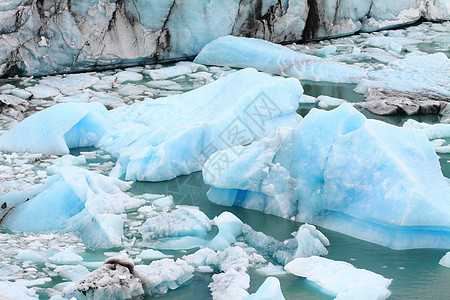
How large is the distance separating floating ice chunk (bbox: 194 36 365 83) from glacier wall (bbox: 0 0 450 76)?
0.34 metres

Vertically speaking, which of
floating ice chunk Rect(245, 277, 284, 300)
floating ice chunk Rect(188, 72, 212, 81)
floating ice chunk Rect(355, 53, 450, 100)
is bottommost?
floating ice chunk Rect(355, 53, 450, 100)

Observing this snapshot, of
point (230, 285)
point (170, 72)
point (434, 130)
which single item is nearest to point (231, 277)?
point (230, 285)

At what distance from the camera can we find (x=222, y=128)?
4207 millimetres

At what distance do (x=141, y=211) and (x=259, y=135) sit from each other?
1277mm

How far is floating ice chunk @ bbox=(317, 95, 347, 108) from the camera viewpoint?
5.68m

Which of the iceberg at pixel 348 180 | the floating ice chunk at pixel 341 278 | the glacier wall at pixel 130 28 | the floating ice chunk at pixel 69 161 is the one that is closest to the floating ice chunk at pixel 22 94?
the glacier wall at pixel 130 28

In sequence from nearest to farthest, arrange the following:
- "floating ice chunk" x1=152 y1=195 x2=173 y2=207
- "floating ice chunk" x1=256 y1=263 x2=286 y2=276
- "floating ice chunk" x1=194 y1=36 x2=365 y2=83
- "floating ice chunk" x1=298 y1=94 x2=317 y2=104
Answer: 1. "floating ice chunk" x1=256 y1=263 x2=286 y2=276
2. "floating ice chunk" x1=152 y1=195 x2=173 y2=207
3. "floating ice chunk" x1=298 y1=94 x2=317 y2=104
4. "floating ice chunk" x1=194 y1=36 x2=365 y2=83

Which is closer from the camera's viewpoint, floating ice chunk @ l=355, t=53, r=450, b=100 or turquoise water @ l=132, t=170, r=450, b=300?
turquoise water @ l=132, t=170, r=450, b=300

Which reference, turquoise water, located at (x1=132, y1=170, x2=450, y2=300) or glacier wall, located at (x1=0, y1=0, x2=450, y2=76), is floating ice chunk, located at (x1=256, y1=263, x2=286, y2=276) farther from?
glacier wall, located at (x1=0, y1=0, x2=450, y2=76)

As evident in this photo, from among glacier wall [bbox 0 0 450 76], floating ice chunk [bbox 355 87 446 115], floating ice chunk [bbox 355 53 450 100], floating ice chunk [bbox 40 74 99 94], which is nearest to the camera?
floating ice chunk [bbox 355 87 446 115]

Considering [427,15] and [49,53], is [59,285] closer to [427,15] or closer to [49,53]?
[49,53]

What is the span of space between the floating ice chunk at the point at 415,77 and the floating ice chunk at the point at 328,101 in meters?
0.54

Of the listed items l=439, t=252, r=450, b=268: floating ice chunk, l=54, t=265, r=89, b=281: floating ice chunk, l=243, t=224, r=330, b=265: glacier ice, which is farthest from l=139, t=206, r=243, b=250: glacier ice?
l=439, t=252, r=450, b=268: floating ice chunk

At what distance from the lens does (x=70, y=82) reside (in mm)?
6199
